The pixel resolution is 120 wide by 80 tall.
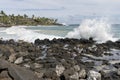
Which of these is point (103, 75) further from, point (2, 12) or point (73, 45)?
point (2, 12)

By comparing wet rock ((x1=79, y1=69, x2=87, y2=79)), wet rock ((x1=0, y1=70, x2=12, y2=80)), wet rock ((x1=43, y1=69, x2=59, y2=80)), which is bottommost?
wet rock ((x1=79, y1=69, x2=87, y2=79))

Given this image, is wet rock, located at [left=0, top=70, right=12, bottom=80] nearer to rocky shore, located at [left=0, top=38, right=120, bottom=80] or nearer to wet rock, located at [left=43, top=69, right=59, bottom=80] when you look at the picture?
rocky shore, located at [left=0, top=38, right=120, bottom=80]

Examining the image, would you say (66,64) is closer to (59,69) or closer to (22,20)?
(59,69)

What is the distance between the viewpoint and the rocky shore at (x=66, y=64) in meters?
11.0

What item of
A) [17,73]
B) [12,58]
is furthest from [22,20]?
[17,73]

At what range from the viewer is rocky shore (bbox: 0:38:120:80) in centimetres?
1101

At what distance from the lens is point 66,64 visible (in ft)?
47.8

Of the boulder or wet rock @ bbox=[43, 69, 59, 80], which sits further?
the boulder

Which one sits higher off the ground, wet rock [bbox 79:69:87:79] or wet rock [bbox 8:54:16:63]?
wet rock [bbox 79:69:87:79]

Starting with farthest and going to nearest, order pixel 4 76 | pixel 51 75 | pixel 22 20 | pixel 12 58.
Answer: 1. pixel 22 20
2. pixel 12 58
3. pixel 51 75
4. pixel 4 76

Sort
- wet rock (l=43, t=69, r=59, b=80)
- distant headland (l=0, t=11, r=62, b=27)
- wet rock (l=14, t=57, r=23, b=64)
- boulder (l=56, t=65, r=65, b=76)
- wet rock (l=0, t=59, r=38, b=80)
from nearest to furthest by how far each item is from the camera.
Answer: wet rock (l=0, t=59, r=38, b=80)
wet rock (l=43, t=69, r=59, b=80)
boulder (l=56, t=65, r=65, b=76)
wet rock (l=14, t=57, r=23, b=64)
distant headland (l=0, t=11, r=62, b=27)

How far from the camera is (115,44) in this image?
24.1 m

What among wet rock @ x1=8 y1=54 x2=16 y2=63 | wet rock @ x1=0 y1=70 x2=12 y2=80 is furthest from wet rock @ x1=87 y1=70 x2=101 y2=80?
wet rock @ x1=8 y1=54 x2=16 y2=63

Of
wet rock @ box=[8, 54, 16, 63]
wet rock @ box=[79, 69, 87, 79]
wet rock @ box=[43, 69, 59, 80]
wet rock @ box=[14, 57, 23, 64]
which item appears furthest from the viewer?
wet rock @ box=[8, 54, 16, 63]
